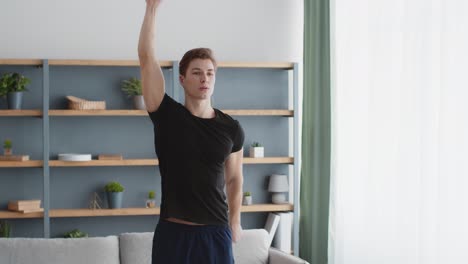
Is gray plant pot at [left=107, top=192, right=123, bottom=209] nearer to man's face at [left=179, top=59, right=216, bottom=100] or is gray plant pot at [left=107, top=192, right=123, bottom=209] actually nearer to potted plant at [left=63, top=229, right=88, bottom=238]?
potted plant at [left=63, top=229, right=88, bottom=238]

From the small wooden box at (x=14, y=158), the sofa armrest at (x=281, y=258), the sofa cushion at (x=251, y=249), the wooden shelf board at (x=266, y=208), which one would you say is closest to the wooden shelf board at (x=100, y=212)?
the small wooden box at (x=14, y=158)

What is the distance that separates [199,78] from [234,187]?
0.49 m

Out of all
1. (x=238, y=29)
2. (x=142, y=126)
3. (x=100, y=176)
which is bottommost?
(x=100, y=176)

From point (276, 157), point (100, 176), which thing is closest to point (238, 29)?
point (276, 157)

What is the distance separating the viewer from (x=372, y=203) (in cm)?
448

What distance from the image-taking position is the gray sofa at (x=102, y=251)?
416 centimetres

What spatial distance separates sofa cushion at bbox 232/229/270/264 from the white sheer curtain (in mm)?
655

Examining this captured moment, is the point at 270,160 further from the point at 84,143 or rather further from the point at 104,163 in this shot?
the point at 84,143

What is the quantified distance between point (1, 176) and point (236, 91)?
6.15 ft

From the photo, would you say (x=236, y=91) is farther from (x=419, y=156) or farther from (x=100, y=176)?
(x=419, y=156)

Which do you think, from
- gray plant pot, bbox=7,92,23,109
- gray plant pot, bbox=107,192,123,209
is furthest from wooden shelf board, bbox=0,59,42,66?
gray plant pot, bbox=107,192,123,209

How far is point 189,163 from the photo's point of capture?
2.42 m

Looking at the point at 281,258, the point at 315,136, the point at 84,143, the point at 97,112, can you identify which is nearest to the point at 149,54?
the point at 281,258

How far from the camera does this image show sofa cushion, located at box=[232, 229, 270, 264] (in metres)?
4.44
